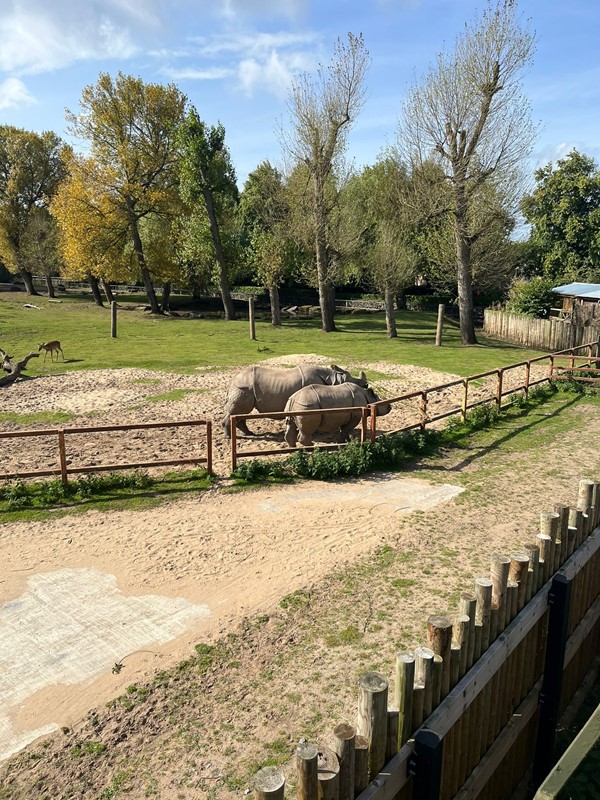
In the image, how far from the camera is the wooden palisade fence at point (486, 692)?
12.3ft

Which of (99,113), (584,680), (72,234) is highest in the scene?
(99,113)

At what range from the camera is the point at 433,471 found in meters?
12.7

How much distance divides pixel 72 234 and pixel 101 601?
3705 centimetres

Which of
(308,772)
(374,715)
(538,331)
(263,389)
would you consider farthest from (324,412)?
(538,331)

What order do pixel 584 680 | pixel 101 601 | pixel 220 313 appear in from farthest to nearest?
1. pixel 220 313
2. pixel 101 601
3. pixel 584 680

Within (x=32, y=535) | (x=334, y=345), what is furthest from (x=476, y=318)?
(x=32, y=535)

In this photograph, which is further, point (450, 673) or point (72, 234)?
point (72, 234)

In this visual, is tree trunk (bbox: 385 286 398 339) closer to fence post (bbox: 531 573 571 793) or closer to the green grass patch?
the green grass patch

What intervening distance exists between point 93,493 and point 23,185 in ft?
161

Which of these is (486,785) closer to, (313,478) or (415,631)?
(415,631)

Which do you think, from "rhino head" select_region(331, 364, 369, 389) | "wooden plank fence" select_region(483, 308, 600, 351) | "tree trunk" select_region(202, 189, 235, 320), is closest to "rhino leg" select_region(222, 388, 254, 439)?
"rhino head" select_region(331, 364, 369, 389)

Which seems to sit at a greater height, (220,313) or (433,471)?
(220,313)

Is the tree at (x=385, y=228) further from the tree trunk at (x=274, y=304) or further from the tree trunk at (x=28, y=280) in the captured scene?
the tree trunk at (x=28, y=280)

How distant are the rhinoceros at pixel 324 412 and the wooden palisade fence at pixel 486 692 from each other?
7.51 meters
